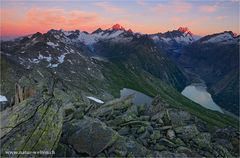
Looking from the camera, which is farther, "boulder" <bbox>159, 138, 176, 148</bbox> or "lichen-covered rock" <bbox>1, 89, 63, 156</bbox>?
"boulder" <bbox>159, 138, 176, 148</bbox>

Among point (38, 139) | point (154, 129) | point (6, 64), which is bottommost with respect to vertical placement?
point (6, 64)

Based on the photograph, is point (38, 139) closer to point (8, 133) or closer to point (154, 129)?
point (8, 133)

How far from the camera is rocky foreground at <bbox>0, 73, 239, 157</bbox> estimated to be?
30.2 metres

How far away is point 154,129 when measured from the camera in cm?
4053

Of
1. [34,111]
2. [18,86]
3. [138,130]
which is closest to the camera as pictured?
[34,111]

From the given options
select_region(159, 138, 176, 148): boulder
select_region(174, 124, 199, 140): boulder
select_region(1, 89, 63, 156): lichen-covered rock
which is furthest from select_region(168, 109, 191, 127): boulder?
select_region(1, 89, 63, 156): lichen-covered rock

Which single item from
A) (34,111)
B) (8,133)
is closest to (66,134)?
(34,111)

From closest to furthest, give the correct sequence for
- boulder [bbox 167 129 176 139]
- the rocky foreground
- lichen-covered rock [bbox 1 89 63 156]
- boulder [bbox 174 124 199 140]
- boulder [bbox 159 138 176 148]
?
lichen-covered rock [bbox 1 89 63 156]
the rocky foreground
boulder [bbox 159 138 176 148]
boulder [bbox 167 129 176 139]
boulder [bbox 174 124 199 140]

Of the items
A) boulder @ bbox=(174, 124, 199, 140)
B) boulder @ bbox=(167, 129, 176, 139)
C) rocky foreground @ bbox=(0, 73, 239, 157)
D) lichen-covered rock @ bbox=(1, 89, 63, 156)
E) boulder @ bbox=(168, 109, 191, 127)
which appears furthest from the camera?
boulder @ bbox=(168, 109, 191, 127)

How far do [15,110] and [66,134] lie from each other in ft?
18.3

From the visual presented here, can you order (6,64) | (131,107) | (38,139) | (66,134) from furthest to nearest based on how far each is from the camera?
(6,64) → (131,107) → (66,134) → (38,139)

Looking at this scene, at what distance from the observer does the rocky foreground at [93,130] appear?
30.2 m

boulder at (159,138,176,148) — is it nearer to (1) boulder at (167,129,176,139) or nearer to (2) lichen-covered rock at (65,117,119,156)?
(1) boulder at (167,129,176,139)

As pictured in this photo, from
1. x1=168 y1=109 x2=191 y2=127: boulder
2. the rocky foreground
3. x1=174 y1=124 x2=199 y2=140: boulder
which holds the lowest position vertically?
x1=168 y1=109 x2=191 y2=127: boulder
